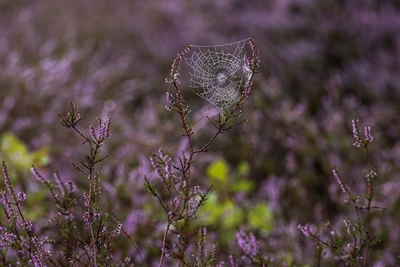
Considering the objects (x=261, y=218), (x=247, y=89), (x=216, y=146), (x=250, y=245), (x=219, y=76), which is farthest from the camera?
(x=216, y=146)

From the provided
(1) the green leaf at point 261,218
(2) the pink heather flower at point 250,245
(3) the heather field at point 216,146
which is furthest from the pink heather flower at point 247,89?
(1) the green leaf at point 261,218

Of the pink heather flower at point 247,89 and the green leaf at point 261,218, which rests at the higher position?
the green leaf at point 261,218

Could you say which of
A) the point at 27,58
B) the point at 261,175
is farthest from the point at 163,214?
the point at 27,58

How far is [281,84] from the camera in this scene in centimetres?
476

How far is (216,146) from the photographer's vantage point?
403 centimetres

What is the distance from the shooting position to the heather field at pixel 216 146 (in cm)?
117

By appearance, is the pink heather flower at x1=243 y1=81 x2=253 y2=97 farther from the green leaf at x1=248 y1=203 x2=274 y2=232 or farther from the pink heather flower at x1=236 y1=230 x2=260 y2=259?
the green leaf at x1=248 y1=203 x2=274 y2=232

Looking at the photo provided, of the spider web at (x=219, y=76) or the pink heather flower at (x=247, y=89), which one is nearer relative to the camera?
the pink heather flower at (x=247, y=89)

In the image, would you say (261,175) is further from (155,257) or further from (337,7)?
(337,7)

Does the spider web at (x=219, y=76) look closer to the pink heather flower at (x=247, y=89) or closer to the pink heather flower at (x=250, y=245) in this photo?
the pink heather flower at (x=247, y=89)

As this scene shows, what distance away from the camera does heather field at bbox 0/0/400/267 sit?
1167 mm

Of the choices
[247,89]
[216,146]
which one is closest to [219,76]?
[247,89]

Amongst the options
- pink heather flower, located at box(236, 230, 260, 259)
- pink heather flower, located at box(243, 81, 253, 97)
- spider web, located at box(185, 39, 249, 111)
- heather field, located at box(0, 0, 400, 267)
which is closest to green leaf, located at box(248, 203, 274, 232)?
heather field, located at box(0, 0, 400, 267)

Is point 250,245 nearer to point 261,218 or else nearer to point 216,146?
point 261,218
